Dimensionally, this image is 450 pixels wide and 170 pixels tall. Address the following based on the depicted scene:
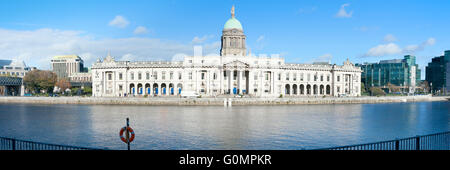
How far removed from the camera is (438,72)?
185625 mm

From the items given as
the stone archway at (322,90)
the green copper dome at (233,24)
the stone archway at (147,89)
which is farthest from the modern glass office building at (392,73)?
the stone archway at (147,89)

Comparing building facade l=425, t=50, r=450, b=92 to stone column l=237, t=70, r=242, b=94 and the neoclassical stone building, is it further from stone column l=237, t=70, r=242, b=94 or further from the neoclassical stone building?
stone column l=237, t=70, r=242, b=94

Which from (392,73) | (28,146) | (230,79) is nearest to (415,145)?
(28,146)

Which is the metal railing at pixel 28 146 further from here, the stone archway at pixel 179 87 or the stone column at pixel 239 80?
the stone archway at pixel 179 87

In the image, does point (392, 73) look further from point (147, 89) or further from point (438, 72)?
point (147, 89)

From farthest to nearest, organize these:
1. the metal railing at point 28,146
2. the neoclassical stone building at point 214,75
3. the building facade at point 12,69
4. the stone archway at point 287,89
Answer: the building facade at point 12,69, the stone archway at point 287,89, the neoclassical stone building at point 214,75, the metal railing at point 28,146

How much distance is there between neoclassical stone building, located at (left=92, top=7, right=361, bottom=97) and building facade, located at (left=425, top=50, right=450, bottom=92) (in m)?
109

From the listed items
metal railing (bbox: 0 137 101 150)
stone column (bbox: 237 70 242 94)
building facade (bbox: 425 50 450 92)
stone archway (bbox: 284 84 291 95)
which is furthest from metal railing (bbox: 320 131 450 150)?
building facade (bbox: 425 50 450 92)

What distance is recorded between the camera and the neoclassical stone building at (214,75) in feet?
331

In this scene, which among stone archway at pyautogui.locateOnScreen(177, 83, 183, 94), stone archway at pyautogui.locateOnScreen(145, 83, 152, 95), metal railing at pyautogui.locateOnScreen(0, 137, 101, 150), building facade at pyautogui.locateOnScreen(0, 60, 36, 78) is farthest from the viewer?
building facade at pyautogui.locateOnScreen(0, 60, 36, 78)

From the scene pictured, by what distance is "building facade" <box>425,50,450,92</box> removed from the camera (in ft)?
590

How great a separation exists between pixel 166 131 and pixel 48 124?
14.8 m

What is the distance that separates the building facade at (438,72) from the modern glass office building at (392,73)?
8.36 metres
